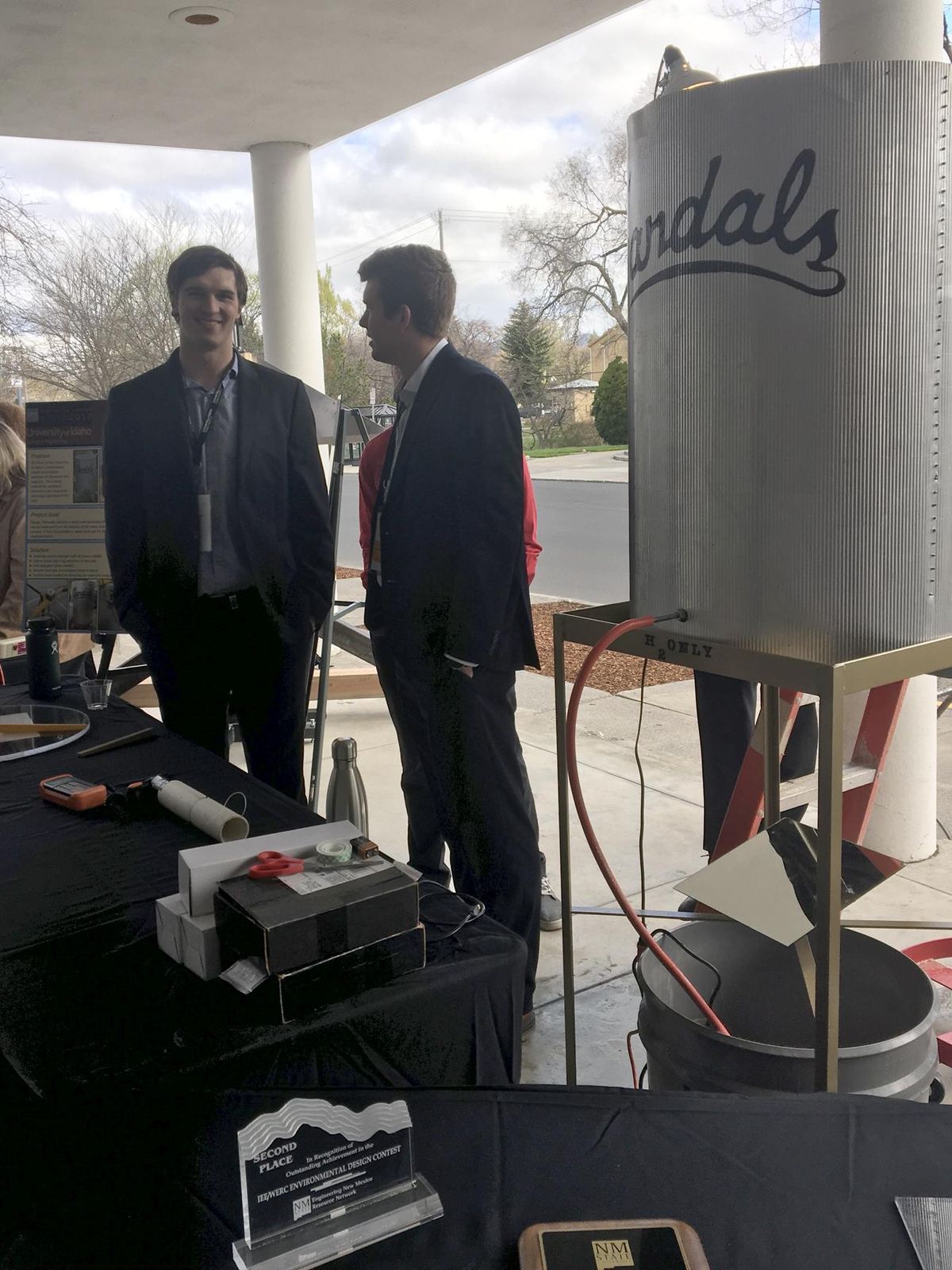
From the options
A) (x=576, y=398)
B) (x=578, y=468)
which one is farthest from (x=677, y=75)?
(x=578, y=468)

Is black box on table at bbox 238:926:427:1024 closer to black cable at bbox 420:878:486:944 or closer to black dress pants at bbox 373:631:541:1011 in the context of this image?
black cable at bbox 420:878:486:944

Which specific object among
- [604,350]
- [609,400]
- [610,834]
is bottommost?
[610,834]

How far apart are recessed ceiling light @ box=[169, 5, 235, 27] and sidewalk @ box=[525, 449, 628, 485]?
1420cm

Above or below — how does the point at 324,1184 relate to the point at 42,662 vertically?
below

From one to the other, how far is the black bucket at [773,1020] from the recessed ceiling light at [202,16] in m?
4.48

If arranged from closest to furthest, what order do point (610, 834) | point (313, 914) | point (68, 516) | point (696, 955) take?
point (313, 914) → point (696, 955) → point (68, 516) → point (610, 834)

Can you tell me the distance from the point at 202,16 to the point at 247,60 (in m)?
0.59

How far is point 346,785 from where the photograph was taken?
186 centimetres

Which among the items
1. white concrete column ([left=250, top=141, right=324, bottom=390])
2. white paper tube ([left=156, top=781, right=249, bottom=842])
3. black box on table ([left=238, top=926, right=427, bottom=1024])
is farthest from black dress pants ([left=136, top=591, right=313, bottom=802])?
white concrete column ([left=250, top=141, right=324, bottom=390])

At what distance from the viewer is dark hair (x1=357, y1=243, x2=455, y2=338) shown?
2.35 metres

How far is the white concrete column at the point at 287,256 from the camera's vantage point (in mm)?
6469

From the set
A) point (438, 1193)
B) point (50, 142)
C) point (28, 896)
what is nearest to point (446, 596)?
point (28, 896)

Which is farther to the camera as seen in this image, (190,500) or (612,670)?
(612,670)

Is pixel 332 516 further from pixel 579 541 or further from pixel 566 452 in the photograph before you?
pixel 566 452
